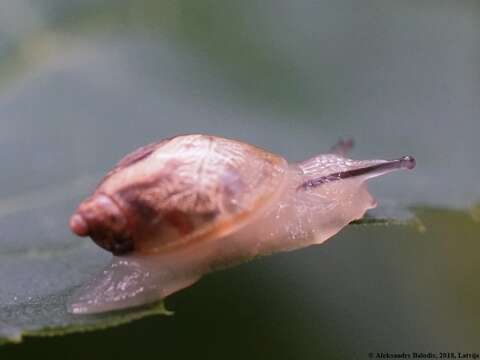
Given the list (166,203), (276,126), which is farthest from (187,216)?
(276,126)

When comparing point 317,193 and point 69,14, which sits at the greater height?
point 69,14

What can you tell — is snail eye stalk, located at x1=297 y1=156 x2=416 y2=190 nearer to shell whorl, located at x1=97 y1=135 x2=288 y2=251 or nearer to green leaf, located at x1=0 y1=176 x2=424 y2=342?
green leaf, located at x1=0 y1=176 x2=424 y2=342

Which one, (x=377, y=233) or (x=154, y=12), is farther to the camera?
(x=154, y=12)

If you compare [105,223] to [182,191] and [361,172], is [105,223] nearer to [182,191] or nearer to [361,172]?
[182,191]

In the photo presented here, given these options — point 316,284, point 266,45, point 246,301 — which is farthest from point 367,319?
point 266,45

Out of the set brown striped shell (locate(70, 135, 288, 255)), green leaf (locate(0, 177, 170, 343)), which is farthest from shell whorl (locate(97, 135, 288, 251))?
green leaf (locate(0, 177, 170, 343))

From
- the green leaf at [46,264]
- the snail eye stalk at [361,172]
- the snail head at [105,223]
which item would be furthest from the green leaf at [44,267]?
the snail eye stalk at [361,172]

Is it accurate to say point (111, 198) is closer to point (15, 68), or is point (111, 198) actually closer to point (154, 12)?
point (15, 68)
